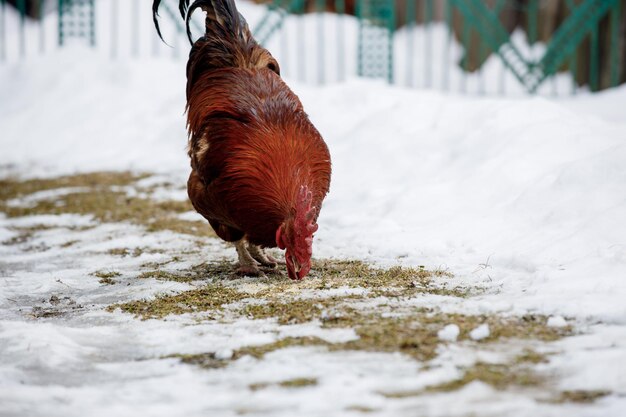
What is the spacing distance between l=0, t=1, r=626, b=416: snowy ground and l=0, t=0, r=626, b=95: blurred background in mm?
2884

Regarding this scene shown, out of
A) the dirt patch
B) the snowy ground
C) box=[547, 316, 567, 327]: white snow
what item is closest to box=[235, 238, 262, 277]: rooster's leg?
the snowy ground

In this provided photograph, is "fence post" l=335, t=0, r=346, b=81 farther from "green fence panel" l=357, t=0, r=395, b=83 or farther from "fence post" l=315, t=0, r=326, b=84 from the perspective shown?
"green fence panel" l=357, t=0, r=395, b=83

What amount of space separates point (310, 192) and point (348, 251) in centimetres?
139

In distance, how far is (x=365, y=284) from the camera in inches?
186

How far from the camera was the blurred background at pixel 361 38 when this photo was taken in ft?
42.4

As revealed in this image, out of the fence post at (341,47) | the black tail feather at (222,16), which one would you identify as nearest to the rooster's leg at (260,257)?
the black tail feather at (222,16)

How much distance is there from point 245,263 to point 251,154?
85 centimetres

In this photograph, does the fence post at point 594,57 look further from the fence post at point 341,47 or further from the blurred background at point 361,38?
the fence post at point 341,47

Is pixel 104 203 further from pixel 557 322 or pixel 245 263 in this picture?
pixel 557 322

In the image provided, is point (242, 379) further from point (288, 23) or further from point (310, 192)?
point (288, 23)

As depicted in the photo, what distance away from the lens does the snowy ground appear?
304 cm

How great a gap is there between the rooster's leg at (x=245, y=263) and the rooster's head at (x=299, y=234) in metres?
0.67

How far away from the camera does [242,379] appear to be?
3199 millimetres

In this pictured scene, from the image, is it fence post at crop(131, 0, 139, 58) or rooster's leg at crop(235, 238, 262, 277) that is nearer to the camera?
rooster's leg at crop(235, 238, 262, 277)
